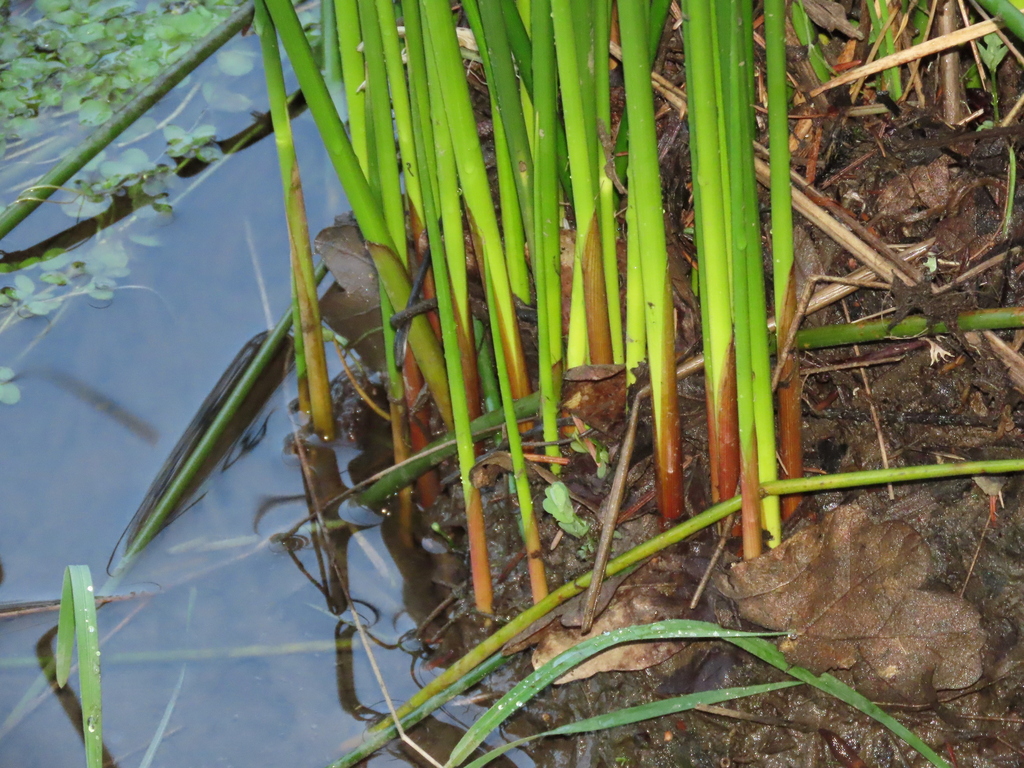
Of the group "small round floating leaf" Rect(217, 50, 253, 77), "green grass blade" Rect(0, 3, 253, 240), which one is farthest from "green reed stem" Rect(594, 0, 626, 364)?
"small round floating leaf" Rect(217, 50, 253, 77)

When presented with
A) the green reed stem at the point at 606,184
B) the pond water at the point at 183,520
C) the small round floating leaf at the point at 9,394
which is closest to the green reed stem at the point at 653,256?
the green reed stem at the point at 606,184

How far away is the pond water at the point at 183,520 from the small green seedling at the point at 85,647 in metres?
0.44

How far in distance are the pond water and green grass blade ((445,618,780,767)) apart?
1.13 feet

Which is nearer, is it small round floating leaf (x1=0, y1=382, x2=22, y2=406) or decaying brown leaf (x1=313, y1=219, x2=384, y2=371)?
decaying brown leaf (x1=313, y1=219, x2=384, y2=371)

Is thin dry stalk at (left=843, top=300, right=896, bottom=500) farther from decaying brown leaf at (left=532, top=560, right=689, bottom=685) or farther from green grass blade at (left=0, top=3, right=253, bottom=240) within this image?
green grass blade at (left=0, top=3, right=253, bottom=240)

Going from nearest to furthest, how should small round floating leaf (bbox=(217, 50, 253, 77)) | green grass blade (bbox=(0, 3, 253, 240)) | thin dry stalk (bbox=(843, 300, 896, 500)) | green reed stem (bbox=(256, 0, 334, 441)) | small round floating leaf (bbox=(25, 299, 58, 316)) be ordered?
thin dry stalk (bbox=(843, 300, 896, 500)) → green reed stem (bbox=(256, 0, 334, 441)) → green grass blade (bbox=(0, 3, 253, 240)) → small round floating leaf (bbox=(25, 299, 58, 316)) → small round floating leaf (bbox=(217, 50, 253, 77))

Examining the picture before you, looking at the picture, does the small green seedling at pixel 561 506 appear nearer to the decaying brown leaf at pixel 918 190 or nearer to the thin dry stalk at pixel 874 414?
the thin dry stalk at pixel 874 414

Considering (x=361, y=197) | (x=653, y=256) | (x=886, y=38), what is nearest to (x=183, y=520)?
(x=361, y=197)

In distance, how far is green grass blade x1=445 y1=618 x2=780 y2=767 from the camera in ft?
3.91

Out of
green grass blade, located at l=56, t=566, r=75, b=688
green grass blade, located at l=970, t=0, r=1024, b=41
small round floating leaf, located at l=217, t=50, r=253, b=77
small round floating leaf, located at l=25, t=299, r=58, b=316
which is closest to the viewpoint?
green grass blade, located at l=970, t=0, r=1024, b=41

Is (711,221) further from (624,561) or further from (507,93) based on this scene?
(624,561)

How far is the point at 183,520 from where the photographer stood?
1.85 metres

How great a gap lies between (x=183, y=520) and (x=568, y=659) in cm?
105

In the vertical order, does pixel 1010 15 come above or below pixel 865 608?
above
